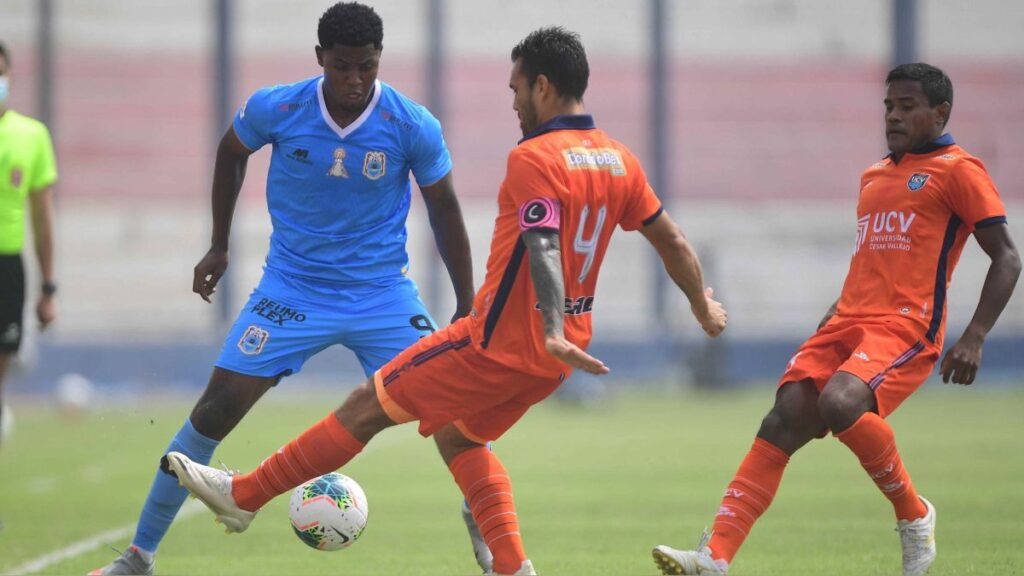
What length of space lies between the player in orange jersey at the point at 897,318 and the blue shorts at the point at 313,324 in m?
1.74

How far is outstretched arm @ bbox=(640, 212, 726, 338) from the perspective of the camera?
6.11 metres

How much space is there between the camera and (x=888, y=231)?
22.4 feet

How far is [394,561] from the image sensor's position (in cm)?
777

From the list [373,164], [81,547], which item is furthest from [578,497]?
[373,164]

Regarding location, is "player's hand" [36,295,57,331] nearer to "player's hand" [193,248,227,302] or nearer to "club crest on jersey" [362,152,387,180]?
"player's hand" [193,248,227,302]

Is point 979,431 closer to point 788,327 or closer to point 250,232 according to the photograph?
point 788,327

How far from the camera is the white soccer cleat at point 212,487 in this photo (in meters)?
6.20

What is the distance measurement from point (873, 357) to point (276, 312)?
2704 mm

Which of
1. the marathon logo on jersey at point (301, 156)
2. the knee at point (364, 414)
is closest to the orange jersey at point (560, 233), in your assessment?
the knee at point (364, 414)

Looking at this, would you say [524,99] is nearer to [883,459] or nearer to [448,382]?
[448,382]

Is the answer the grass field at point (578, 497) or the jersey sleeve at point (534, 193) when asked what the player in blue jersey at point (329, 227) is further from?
the jersey sleeve at point (534, 193)

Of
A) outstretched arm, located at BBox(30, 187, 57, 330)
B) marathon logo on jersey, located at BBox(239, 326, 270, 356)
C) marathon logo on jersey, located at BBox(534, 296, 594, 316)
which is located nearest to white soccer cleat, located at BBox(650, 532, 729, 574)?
marathon logo on jersey, located at BBox(534, 296, 594, 316)

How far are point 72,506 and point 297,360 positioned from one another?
4389 millimetres

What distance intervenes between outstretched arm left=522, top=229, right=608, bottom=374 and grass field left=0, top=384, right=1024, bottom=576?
2.03 meters
